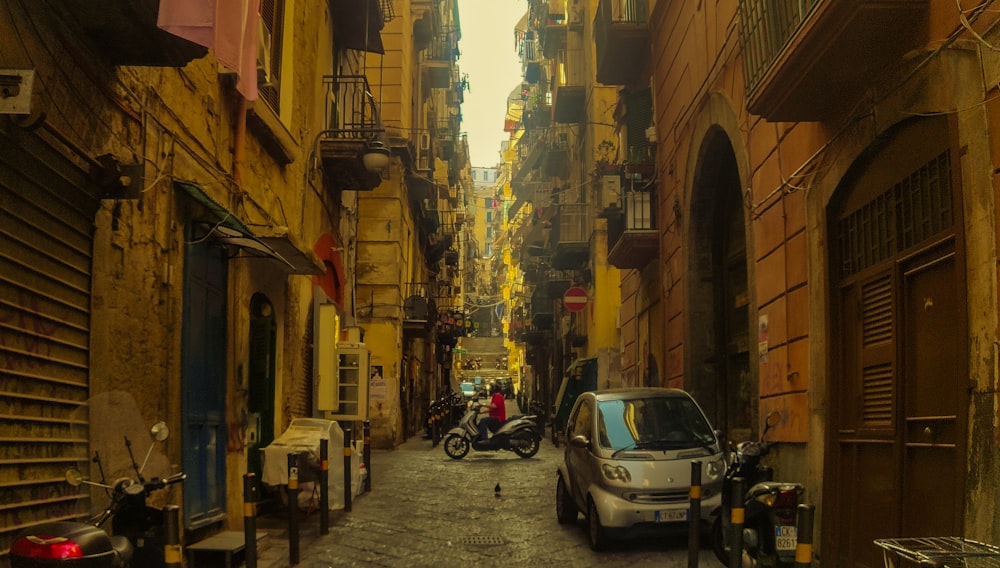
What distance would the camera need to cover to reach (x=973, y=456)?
5.48m

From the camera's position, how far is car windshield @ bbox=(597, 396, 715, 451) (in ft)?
33.4

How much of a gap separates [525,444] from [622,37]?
9983 mm

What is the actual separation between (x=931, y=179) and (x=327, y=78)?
12.4m

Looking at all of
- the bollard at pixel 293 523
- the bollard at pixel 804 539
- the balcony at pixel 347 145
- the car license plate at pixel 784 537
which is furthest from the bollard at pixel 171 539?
the balcony at pixel 347 145

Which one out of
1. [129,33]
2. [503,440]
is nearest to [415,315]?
[503,440]

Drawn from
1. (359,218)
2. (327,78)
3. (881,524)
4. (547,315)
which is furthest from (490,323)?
(881,524)

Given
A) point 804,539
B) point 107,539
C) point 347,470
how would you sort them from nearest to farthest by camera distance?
point 107,539 → point 804,539 → point 347,470

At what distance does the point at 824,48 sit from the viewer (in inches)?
276

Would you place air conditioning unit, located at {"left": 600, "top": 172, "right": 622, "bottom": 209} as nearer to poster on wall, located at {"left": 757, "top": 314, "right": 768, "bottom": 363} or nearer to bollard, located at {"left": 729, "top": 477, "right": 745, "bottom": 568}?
poster on wall, located at {"left": 757, "top": 314, "right": 768, "bottom": 363}

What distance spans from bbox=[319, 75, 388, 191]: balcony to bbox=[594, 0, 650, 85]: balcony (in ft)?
15.5

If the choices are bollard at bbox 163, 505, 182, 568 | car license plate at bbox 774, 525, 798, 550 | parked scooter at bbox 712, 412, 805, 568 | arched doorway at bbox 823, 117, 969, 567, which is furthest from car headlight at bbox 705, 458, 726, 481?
bollard at bbox 163, 505, 182, 568

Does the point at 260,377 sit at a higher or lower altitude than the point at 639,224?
lower

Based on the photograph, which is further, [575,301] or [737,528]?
[575,301]

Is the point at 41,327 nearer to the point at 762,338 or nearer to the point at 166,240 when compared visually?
the point at 166,240
